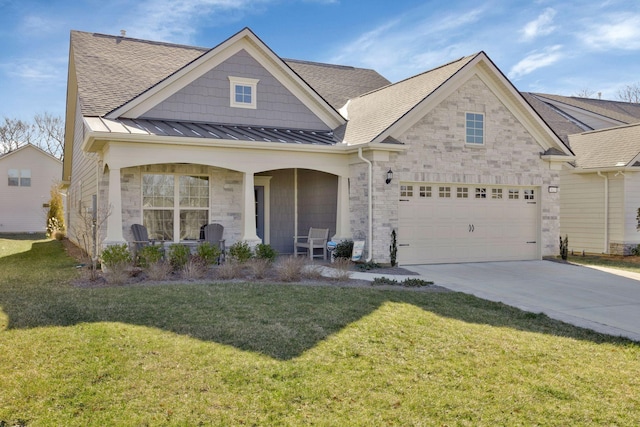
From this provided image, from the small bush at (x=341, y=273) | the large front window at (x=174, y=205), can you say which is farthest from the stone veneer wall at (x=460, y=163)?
the large front window at (x=174, y=205)

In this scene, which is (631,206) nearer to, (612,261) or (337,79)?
(612,261)

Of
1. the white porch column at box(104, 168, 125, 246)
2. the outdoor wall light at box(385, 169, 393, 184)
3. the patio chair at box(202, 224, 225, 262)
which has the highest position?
the outdoor wall light at box(385, 169, 393, 184)

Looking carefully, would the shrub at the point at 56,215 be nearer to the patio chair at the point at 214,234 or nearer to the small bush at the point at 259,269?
the patio chair at the point at 214,234

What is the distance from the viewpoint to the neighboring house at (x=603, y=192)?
17.4 m

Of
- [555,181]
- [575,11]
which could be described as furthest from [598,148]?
[575,11]

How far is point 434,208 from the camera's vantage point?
1440 centimetres

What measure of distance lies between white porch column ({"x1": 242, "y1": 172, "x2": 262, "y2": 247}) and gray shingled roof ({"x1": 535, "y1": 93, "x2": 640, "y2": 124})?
19.9 m

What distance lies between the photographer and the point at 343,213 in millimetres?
14328

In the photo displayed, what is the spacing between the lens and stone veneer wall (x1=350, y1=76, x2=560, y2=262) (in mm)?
13555

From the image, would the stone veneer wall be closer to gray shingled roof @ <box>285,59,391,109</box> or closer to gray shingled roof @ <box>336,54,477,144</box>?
gray shingled roof @ <box>336,54,477,144</box>

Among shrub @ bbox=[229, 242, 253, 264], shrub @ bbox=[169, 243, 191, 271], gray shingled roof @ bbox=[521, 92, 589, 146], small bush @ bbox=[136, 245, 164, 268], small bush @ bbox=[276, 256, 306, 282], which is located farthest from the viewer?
gray shingled roof @ bbox=[521, 92, 589, 146]

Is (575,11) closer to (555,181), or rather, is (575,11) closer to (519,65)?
(555,181)

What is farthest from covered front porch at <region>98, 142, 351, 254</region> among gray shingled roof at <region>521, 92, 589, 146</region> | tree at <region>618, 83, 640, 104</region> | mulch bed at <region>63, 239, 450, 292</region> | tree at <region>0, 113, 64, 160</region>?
tree at <region>618, 83, 640, 104</region>

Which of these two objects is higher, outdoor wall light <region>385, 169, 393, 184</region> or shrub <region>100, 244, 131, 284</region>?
outdoor wall light <region>385, 169, 393, 184</region>
